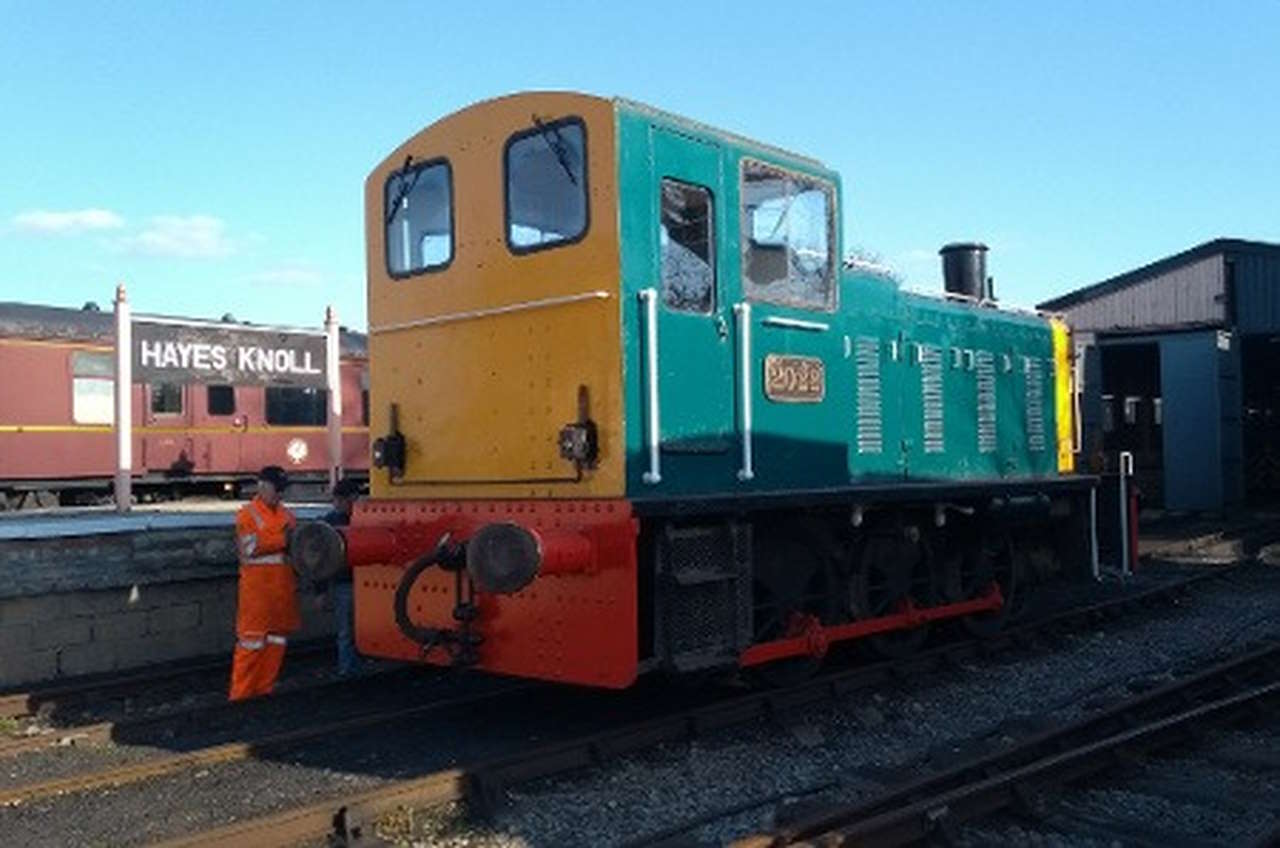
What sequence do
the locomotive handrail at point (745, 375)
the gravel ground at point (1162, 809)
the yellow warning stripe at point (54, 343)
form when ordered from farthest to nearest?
the yellow warning stripe at point (54, 343) < the locomotive handrail at point (745, 375) < the gravel ground at point (1162, 809)

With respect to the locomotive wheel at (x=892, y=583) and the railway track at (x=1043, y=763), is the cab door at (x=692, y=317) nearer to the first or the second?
the locomotive wheel at (x=892, y=583)

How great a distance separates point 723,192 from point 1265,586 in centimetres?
943

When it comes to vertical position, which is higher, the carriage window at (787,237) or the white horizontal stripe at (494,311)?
the carriage window at (787,237)

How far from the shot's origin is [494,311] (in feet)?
22.9

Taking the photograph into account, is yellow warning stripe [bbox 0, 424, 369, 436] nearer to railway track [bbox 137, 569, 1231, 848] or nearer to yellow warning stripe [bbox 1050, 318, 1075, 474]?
yellow warning stripe [bbox 1050, 318, 1075, 474]

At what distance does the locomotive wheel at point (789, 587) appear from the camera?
725 cm

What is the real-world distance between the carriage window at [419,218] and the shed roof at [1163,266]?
21722 mm

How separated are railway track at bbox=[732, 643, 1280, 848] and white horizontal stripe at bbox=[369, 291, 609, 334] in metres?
2.90

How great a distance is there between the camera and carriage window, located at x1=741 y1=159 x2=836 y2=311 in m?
7.10

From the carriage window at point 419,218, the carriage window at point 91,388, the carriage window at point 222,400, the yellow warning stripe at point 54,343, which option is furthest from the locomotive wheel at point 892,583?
the carriage window at point 222,400

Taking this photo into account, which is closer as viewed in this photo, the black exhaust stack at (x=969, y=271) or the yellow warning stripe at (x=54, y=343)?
the black exhaust stack at (x=969, y=271)

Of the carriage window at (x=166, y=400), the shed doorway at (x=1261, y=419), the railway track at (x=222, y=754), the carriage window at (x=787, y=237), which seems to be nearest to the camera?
the railway track at (x=222, y=754)

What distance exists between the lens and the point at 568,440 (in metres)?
6.34

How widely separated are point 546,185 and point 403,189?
1322mm
